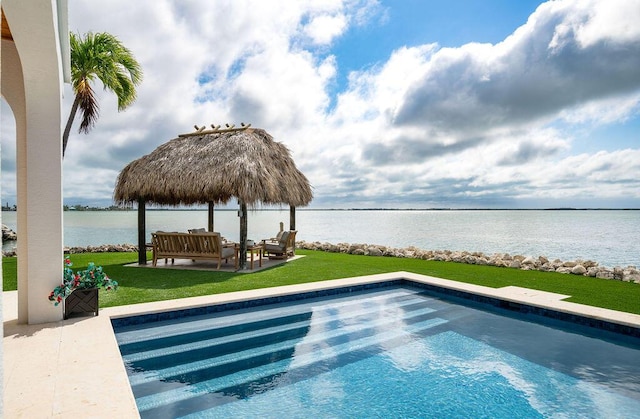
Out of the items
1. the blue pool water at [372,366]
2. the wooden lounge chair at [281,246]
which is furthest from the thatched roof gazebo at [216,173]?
the blue pool water at [372,366]

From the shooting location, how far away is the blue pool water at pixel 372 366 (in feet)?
11.1

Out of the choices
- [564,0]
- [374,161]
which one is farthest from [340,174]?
[564,0]

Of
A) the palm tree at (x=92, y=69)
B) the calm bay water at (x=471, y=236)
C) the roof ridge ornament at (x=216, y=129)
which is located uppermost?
the palm tree at (x=92, y=69)

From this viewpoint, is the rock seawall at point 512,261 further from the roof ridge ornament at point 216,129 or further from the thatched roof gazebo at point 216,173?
the roof ridge ornament at point 216,129

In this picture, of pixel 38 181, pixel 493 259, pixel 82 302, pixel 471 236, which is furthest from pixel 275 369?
pixel 471 236

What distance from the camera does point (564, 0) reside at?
8836 millimetres

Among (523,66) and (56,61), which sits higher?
(523,66)

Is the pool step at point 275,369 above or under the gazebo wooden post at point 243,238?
under

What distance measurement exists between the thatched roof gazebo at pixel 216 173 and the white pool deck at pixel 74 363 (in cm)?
370

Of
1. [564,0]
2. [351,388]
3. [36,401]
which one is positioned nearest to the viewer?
[36,401]

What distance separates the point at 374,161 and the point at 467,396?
20.9 metres

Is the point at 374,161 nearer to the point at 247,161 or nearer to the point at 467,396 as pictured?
the point at 247,161

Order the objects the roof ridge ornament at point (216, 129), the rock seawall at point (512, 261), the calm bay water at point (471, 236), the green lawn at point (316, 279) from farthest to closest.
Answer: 1. the calm bay water at point (471, 236)
2. the roof ridge ornament at point (216, 129)
3. the rock seawall at point (512, 261)
4. the green lawn at point (316, 279)

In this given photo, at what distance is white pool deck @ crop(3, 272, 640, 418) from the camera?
9.14 ft
